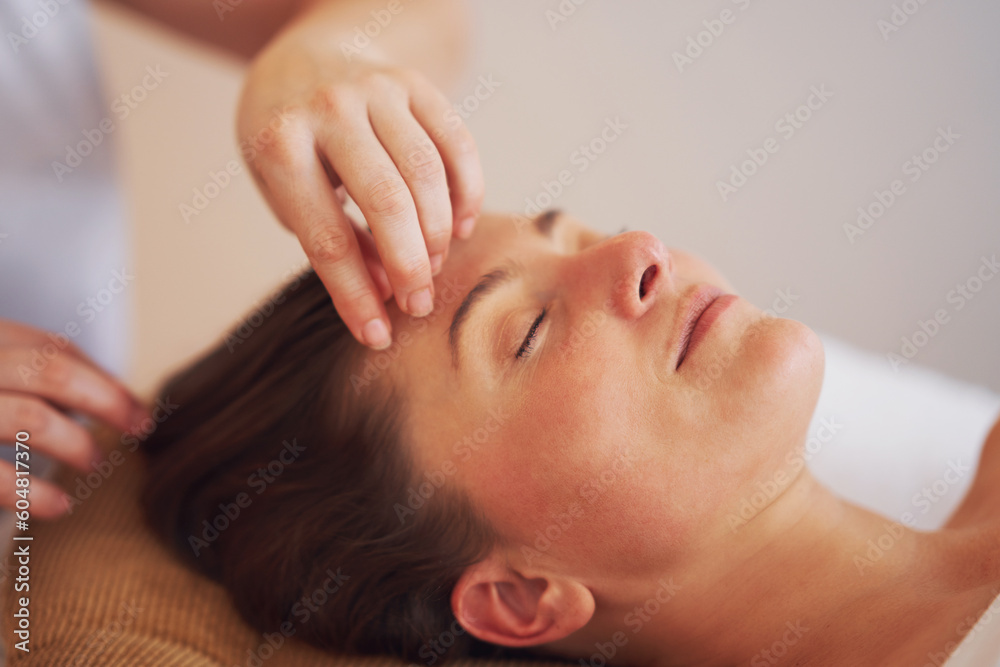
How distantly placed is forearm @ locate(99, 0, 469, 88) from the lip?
2.13 ft

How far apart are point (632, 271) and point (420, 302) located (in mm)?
280

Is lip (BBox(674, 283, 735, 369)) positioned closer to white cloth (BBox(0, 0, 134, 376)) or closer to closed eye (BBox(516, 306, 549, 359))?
closed eye (BBox(516, 306, 549, 359))

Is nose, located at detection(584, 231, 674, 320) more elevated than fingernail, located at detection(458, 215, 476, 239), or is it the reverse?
nose, located at detection(584, 231, 674, 320)

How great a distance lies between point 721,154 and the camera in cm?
180

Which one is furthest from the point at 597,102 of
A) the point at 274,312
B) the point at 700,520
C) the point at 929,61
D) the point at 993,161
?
the point at 700,520

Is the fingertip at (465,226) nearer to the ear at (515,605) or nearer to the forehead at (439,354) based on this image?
the forehead at (439,354)

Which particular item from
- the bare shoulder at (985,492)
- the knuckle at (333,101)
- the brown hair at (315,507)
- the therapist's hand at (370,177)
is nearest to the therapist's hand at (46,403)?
the brown hair at (315,507)

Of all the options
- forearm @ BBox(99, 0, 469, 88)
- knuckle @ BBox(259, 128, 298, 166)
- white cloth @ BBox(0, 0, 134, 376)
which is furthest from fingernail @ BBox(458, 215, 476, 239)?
white cloth @ BBox(0, 0, 134, 376)

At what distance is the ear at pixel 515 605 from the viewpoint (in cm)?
92

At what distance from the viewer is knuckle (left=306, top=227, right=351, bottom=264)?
82 centimetres

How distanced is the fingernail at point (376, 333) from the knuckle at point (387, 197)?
0.15 metres

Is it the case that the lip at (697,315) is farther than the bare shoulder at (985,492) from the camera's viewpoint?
No

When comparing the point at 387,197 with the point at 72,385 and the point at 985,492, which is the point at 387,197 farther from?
the point at 985,492

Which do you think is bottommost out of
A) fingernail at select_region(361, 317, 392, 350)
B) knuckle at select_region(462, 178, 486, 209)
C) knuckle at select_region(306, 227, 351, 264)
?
fingernail at select_region(361, 317, 392, 350)
